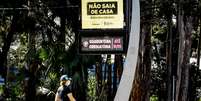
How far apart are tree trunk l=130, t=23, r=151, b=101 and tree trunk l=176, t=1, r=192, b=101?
1.47 metres

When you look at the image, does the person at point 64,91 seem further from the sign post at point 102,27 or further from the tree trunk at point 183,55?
the tree trunk at point 183,55

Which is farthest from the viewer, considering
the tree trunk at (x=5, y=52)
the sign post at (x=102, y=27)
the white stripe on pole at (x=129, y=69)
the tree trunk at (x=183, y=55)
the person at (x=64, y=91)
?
the tree trunk at (x=5, y=52)

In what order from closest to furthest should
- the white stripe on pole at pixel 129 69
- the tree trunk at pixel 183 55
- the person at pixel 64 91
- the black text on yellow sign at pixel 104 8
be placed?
1. the white stripe on pole at pixel 129 69
2. the black text on yellow sign at pixel 104 8
3. the person at pixel 64 91
4. the tree trunk at pixel 183 55

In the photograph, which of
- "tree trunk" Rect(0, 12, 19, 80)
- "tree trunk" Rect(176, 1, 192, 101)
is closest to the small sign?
"tree trunk" Rect(176, 1, 192, 101)

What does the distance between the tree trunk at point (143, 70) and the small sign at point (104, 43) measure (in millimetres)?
4829

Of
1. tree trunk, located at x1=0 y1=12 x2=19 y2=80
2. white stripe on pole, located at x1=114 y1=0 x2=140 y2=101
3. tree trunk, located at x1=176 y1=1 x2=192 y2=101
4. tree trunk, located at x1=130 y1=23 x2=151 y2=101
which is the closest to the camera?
white stripe on pole, located at x1=114 y1=0 x2=140 y2=101

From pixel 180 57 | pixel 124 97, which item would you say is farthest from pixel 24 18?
pixel 124 97

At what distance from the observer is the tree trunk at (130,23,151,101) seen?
1608cm

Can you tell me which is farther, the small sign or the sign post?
the small sign

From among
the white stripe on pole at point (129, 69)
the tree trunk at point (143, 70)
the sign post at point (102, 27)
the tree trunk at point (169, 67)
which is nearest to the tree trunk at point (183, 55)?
the tree trunk at point (169, 67)

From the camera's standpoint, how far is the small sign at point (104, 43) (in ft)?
35.8

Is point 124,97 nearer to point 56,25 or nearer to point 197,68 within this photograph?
point 56,25

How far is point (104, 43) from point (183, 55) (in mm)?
7712

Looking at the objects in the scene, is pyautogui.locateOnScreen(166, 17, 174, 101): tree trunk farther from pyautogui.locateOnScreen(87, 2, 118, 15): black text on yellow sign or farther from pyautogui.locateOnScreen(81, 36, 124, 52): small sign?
pyautogui.locateOnScreen(87, 2, 118, 15): black text on yellow sign
